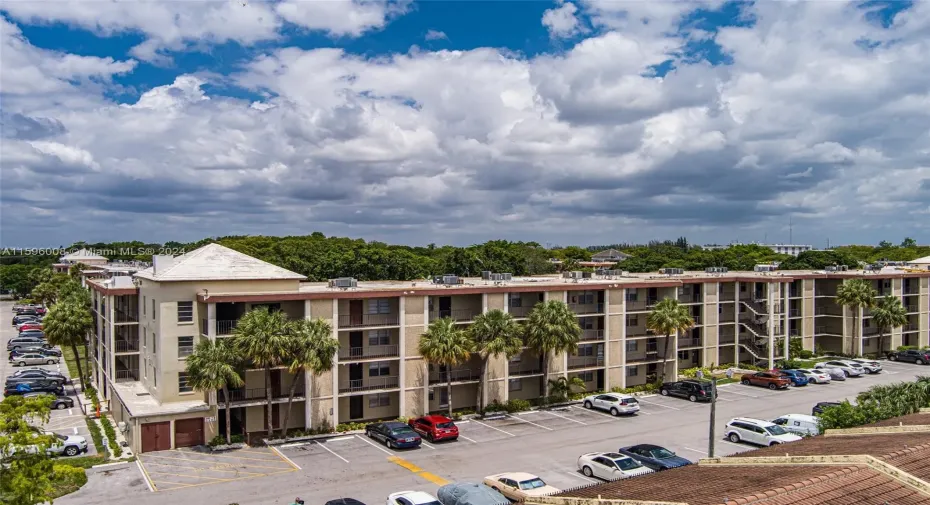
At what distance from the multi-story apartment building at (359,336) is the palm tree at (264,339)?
1661 millimetres

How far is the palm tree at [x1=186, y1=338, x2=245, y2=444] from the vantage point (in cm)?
4109

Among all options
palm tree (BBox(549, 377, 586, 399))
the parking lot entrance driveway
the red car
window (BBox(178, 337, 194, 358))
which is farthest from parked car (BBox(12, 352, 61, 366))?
palm tree (BBox(549, 377, 586, 399))

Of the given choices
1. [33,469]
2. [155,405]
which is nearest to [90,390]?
[155,405]

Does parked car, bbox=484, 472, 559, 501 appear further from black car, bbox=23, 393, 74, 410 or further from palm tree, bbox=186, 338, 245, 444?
black car, bbox=23, 393, 74, 410

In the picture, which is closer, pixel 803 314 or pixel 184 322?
pixel 184 322

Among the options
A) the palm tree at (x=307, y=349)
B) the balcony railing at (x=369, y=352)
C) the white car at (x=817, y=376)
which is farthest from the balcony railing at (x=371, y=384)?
the white car at (x=817, y=376)

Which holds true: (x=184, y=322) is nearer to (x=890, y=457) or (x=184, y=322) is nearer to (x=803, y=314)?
(x=890, y=457)

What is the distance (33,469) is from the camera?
23.4m

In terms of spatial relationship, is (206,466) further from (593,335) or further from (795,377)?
(795,377)

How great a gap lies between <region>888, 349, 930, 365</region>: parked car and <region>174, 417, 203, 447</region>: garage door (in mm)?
73877

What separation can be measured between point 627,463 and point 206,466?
2352 cm

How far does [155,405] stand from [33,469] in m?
22.0

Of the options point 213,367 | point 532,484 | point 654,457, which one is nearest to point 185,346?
point 213,367

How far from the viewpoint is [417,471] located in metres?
39.0
